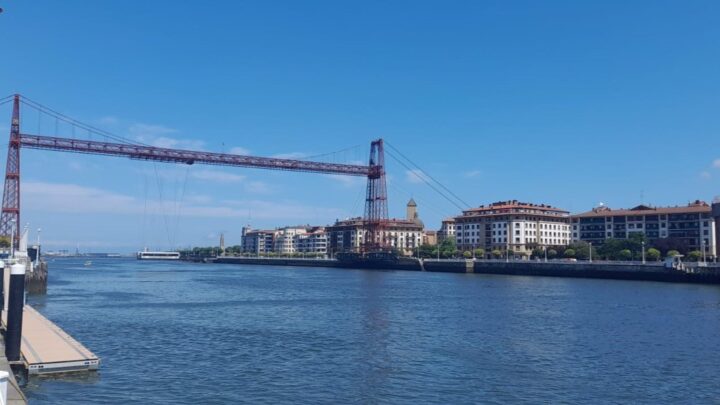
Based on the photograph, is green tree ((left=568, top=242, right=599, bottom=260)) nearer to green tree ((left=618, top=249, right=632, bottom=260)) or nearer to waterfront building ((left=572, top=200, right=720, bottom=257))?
green tree ((left=618, top=249, right=632, bottom=260))

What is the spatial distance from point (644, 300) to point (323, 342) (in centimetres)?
2232

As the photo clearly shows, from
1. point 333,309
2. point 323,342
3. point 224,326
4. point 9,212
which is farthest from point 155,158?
point 323,342

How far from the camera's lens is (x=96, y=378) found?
42.8ft

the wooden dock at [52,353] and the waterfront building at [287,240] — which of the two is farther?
the waterfront building at [287,240]

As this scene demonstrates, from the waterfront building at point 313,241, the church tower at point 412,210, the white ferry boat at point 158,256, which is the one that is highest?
the church tower at point 412,210

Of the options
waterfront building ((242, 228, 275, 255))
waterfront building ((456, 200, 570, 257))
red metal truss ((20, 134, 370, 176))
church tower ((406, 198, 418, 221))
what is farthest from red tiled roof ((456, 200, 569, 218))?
waterfront building ((242, 228, 275, 255))

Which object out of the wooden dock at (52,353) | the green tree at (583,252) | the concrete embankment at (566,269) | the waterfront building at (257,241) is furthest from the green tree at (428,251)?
the wooden dock at (52,353)

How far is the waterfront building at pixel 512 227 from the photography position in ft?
305

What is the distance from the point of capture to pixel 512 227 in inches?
3664

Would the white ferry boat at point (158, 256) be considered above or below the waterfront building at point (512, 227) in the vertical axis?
below

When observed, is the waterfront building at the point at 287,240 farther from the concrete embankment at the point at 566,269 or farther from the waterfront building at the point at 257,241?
the concrete embankment at the point at 566,269

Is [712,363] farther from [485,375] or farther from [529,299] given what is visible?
[529,299]

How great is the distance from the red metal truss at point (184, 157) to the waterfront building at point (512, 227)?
22.6 meters

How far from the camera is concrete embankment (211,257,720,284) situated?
51.3 m
